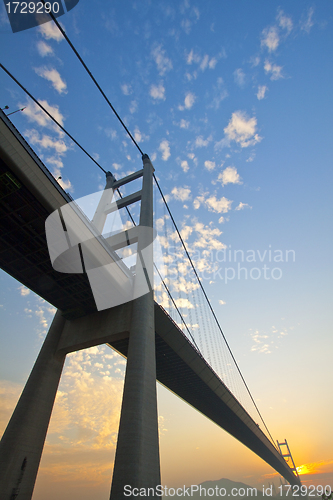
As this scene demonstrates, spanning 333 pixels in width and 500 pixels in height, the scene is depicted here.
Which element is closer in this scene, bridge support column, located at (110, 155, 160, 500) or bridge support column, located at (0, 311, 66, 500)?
bridge support column, located at (110, 155, 160, 500)

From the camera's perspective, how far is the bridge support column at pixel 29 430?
1438cm

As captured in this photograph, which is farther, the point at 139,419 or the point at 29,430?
the point at 29,430

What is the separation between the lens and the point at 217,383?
3150 centimetres

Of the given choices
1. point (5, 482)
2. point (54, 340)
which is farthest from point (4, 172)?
point (5, 482)

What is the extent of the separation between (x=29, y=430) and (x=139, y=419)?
7750 millimetres

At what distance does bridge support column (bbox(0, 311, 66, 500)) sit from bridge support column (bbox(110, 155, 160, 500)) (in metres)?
6.72

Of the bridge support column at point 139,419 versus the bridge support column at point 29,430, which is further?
the bridge support column at point 29,430

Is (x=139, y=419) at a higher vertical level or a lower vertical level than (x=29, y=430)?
higher

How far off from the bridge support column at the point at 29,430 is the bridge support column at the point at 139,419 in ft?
22.1

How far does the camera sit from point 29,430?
51.4 ft

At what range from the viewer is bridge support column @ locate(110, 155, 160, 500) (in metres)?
11.5

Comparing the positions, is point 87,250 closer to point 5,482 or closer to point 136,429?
point 136,429

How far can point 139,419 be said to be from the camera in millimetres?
12547

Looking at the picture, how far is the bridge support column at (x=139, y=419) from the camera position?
1152 cm
